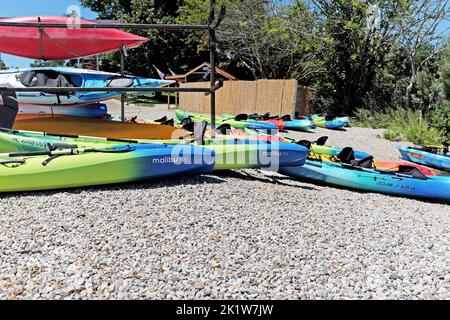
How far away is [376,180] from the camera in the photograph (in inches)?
258

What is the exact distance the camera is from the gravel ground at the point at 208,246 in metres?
2.90

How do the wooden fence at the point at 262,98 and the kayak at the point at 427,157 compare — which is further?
the wooden fence at the point at 262,98

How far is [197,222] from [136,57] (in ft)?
88.5

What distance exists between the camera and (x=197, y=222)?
12.7ft

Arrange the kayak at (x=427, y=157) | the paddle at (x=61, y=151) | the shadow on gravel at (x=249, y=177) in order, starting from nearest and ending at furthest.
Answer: the paddle at (x=61, y=151), the shadow on gravel at (x=249, y=177), the kayak at (x=427, y=157)

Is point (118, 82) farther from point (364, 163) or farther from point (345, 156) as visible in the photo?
point (364, 163)

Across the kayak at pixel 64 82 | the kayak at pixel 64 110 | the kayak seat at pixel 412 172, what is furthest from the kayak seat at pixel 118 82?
the kayak seat at pixel 412 172

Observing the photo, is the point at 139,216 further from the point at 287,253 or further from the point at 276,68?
the point at 276,68

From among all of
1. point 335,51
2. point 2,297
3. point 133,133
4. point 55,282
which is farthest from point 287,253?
point 335,51

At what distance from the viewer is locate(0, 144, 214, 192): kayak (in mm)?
4453

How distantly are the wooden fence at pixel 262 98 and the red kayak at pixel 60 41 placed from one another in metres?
10.4

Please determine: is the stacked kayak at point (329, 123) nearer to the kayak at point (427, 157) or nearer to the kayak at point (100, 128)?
the kayak at point (427, 157)

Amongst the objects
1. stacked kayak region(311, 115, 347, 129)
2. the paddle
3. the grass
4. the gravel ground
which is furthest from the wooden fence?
the paddle

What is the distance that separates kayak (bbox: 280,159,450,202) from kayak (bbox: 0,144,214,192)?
199 centimetres
